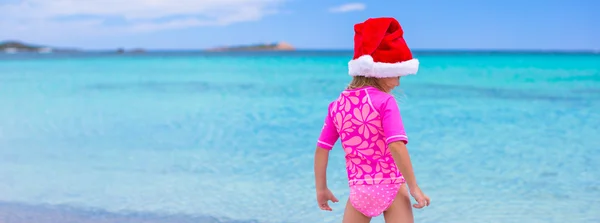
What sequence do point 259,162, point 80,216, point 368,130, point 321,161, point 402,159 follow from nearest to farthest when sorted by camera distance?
point 402,159 < point 368,130 < point 321,161 < point 80,216 < point 259,162

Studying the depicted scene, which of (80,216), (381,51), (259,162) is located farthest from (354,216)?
(259,162)

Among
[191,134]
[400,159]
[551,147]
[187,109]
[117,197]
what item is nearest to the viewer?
[400,159]

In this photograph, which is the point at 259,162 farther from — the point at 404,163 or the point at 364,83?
the point at 404,163

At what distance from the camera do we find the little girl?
2373mm

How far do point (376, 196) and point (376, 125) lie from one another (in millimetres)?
300

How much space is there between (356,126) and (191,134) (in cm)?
659

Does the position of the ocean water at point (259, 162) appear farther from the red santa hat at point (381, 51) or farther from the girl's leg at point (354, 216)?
the girl's leg at point (354, 216)

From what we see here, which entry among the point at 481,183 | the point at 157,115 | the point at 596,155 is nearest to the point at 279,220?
the point at 481,183

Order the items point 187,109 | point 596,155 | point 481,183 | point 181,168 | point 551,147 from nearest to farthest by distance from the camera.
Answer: point 481,183 < point 181,168 < point 596,155 < point 551,147 < point 187,109

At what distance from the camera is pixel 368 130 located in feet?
8.03

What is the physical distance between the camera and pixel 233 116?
35.9 ft

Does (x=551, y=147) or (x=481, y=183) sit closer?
(x=481, y=183)

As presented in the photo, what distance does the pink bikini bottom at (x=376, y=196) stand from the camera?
8.29ft

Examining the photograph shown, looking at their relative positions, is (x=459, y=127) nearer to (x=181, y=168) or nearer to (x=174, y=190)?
(x=181, y=168)
